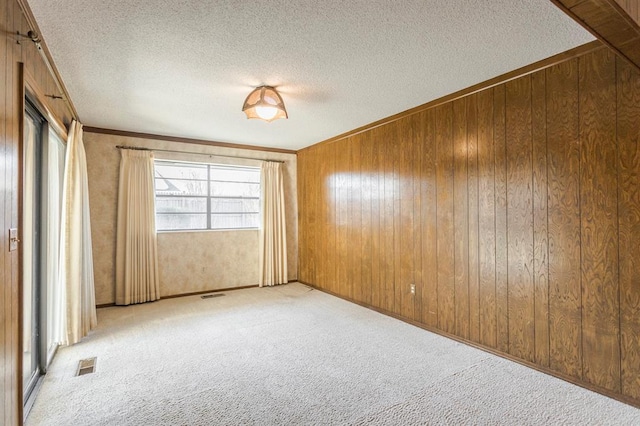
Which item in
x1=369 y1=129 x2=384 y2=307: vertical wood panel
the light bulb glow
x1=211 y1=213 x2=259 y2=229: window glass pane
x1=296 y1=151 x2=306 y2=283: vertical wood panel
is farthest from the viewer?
x1=296 y1=151 x2=306 y2=283: vertical wood panel

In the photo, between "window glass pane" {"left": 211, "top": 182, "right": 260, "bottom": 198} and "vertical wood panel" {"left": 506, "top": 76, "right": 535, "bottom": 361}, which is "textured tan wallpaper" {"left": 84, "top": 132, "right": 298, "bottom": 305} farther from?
"vertical wood panel" {"left": 506, "top": 76, "right": 535, "bottom": 361}

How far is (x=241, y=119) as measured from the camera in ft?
13.5

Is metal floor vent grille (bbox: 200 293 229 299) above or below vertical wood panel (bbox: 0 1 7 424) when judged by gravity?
below

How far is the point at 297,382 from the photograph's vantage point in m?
2.48

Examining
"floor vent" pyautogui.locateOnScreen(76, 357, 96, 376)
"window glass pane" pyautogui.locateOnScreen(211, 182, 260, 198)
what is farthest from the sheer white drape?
"window glass pane" pyautogui.locateOnScreen(211, 182, 260, 198)

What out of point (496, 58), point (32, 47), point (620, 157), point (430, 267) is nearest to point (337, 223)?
point (430, 267)

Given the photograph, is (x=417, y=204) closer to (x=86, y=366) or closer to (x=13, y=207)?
(x=13, y=207)

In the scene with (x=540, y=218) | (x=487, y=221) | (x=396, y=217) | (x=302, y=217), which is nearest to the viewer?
(x=540, y=218)

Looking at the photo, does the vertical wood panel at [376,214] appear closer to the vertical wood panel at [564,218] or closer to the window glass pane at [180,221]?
the vertical wood panel at [564,218]

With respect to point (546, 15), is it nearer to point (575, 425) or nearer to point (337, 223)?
point (575, 425)

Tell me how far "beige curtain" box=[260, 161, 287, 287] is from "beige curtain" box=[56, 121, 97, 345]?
8.66 feet

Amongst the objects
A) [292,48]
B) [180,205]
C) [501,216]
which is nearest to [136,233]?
[180,205]

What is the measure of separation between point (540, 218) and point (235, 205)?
4460 mm

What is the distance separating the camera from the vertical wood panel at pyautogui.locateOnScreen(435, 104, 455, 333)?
3324 mm
